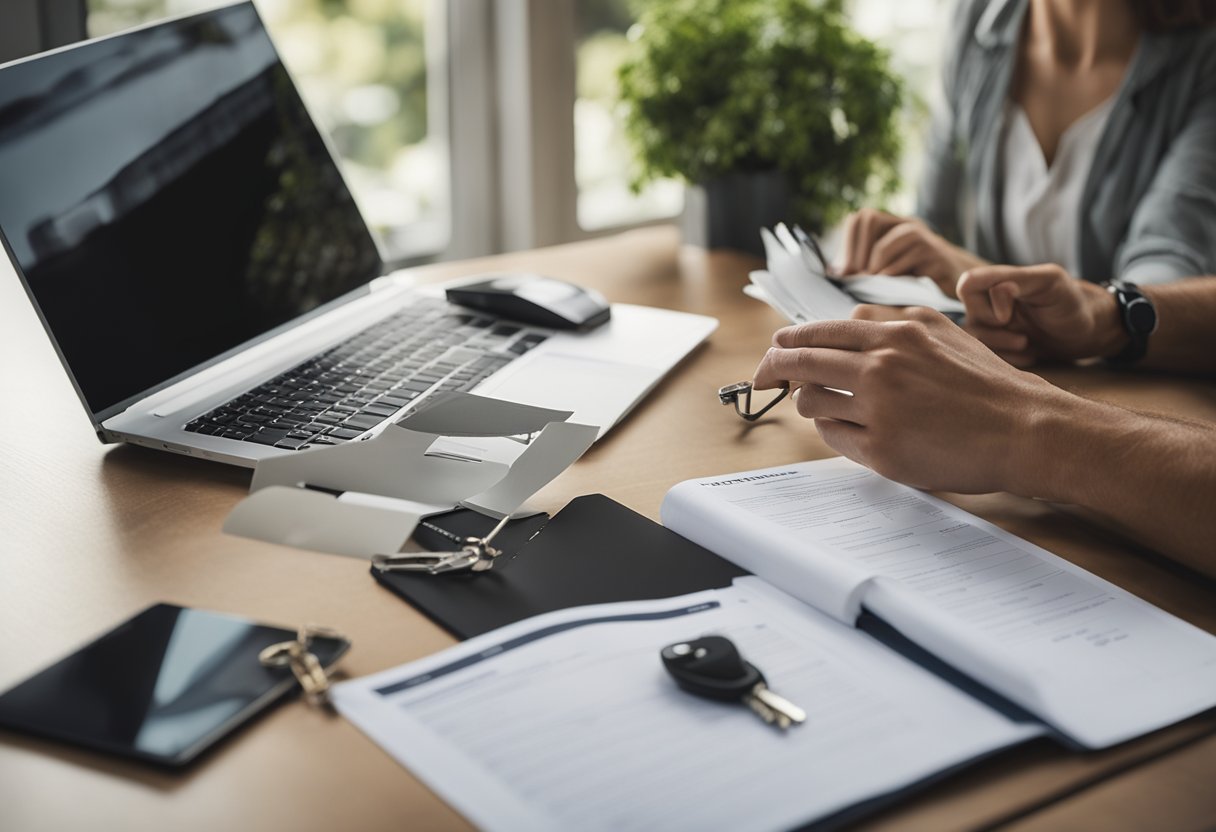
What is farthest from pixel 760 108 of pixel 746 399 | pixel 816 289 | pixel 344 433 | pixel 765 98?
pixel 344 433

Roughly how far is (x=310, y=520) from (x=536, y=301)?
0.48 meters

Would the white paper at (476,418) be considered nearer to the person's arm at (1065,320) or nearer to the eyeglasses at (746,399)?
the eyeglasses at (746,399)

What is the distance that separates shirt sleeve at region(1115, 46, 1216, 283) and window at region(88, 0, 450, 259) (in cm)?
112

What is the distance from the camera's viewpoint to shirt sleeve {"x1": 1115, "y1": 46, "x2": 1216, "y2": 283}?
4.53ft

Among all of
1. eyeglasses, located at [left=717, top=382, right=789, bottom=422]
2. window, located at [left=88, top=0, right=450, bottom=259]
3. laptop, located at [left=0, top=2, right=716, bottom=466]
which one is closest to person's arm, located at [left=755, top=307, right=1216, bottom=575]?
eyeglasses, located at [left=717, top=382, right=789, bottom=422]

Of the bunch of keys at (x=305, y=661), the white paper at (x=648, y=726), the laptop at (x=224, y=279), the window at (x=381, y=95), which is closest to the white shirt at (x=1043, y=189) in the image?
the laptop at (x=224, y=279)

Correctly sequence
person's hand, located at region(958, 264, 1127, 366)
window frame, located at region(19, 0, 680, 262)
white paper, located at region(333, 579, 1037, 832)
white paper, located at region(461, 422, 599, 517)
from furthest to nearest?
1. window frame, located at region(19, 0, 680, 262)
2. person's hand, located at region(958, 264, 1127, 366)
3. white paper, located at region(461, 422, 599, 517)
4. white paper, located at region(333, 579, 1037, 832)

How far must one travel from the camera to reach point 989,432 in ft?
2.58

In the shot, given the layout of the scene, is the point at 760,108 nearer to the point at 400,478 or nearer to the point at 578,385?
the point at 578,385

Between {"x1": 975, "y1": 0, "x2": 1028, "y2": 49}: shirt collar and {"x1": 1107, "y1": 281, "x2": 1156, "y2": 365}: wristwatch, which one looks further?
{"x1": 975, "y1": 0, "x2": 1028, "y2": 49}: shirt collar

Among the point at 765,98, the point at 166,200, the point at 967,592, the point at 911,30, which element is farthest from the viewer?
the point at 911,30

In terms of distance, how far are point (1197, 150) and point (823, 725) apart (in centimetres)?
122

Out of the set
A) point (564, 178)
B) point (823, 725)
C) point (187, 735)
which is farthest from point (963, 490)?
point (564, 178)

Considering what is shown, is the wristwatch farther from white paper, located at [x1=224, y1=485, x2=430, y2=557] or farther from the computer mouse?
white paper, located at [x1=224, y1=485, x2=430, y2=557]
